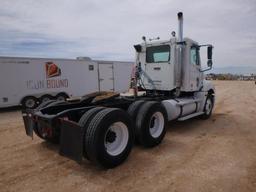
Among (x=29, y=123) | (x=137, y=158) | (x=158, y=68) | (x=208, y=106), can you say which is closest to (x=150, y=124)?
(x=137, y=158)

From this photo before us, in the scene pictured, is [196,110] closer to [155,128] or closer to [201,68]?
[201,68]

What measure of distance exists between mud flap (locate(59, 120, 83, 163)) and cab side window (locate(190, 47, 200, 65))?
16.3ft

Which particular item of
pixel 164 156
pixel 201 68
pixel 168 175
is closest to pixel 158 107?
pixel 164 156

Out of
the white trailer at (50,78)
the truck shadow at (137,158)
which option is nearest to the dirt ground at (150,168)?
the truck shadow at (137,158)

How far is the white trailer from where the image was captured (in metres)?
11.2

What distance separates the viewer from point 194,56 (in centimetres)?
773

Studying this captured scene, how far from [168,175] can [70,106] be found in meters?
2.83

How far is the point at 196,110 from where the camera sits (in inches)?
312

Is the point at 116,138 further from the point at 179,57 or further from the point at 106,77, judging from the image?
the point at 106,77

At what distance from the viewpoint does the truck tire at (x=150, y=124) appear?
5219mm

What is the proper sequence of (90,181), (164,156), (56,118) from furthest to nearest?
(164,156)
(56,118)
(90,181)

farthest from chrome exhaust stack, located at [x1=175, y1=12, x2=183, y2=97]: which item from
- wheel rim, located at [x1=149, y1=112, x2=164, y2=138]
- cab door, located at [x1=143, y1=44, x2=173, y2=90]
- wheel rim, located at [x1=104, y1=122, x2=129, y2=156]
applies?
wheel rim, located at [x1=104, y1=122, x2=129, y2=156]

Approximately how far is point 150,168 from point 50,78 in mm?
9664

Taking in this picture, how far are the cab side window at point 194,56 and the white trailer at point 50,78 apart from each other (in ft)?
25.8
